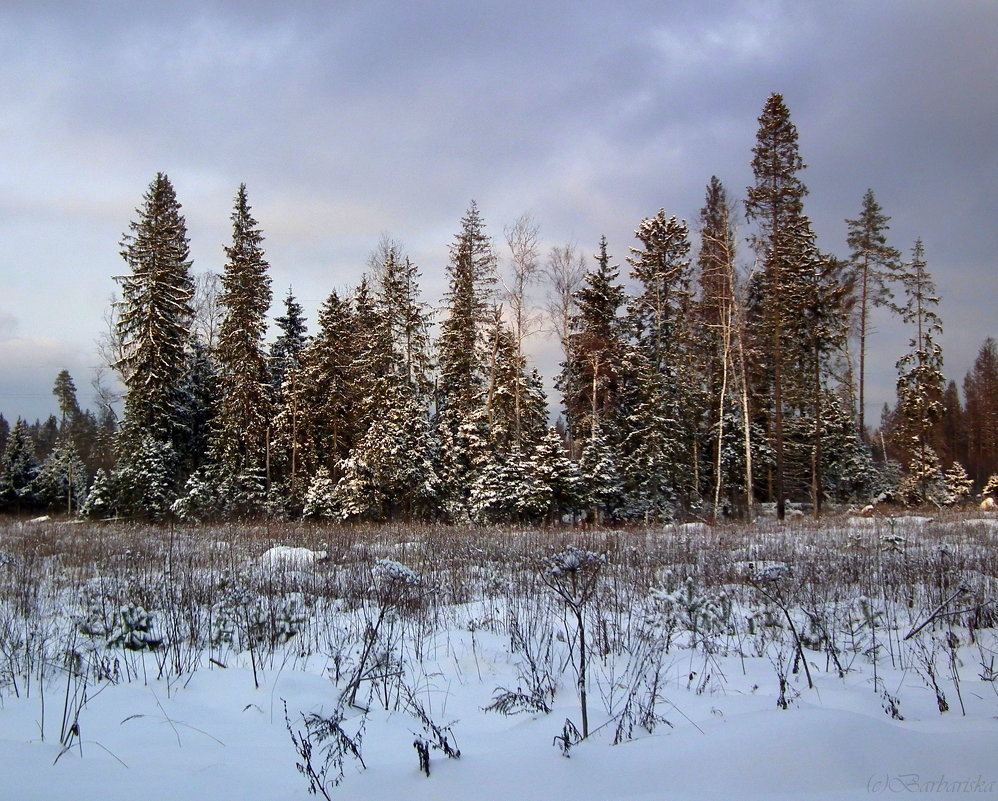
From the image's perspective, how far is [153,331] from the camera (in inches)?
1030

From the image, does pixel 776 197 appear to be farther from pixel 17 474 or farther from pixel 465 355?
pixel 17 474

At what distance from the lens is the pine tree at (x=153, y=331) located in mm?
26172

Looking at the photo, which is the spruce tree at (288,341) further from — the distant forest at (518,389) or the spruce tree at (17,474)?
the spruce tree at (17,474)

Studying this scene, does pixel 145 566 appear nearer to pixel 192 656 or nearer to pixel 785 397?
pixel 192 656

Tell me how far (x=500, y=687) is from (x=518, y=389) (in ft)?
74.9

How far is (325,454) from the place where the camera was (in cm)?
2842

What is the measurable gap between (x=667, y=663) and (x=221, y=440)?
89.3 ft

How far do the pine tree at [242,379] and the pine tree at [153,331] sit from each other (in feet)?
5.97

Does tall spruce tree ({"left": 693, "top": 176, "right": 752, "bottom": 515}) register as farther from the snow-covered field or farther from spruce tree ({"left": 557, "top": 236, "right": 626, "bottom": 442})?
the snow-covered field

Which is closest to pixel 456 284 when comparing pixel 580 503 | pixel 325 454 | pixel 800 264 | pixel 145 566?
pixel 325 454

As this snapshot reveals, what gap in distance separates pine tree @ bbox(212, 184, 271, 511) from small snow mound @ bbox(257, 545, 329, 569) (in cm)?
1801

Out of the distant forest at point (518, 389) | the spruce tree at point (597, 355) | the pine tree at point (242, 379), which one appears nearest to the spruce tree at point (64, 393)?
the distant forest at point (518, 389)

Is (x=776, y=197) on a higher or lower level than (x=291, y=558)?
higher

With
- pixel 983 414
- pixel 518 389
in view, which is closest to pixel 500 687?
pixel 518 389
